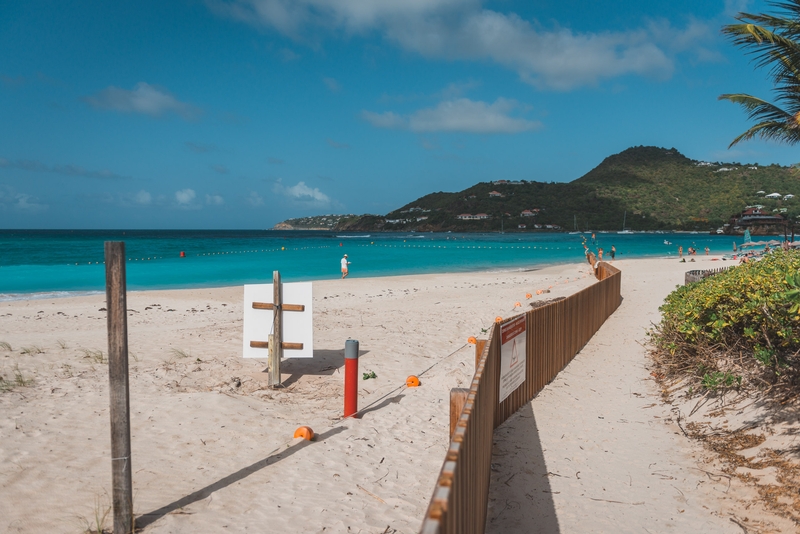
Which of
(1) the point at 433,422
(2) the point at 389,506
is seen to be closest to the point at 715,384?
(1) the point at 433,422

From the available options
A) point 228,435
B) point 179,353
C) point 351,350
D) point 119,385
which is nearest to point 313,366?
point 179,353

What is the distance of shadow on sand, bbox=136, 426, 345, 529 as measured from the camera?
4012 mm

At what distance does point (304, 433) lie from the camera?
18.6ft

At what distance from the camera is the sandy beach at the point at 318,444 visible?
408 cm

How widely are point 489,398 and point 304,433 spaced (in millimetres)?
2209

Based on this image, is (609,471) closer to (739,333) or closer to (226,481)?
(739,333)

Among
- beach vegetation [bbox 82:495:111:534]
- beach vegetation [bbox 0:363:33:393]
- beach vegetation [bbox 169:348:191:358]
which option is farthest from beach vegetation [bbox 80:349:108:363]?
beach vegetation [bbox 82:495:111:534]

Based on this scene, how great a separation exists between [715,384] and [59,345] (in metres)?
10.3

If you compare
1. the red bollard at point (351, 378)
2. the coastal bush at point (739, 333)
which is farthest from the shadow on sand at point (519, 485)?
the coastal bush at point (739, 333)

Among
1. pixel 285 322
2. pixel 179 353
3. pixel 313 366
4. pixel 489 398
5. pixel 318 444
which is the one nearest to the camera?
pixel 489 398

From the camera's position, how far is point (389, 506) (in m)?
4.32

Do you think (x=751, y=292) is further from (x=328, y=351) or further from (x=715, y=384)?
(x=328, y=351)

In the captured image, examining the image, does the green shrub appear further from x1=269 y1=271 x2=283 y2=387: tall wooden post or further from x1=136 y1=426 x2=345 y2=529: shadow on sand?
x1=269 y1=271 x2=283 y2=387: tall wooden post

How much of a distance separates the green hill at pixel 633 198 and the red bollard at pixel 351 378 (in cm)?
9830
